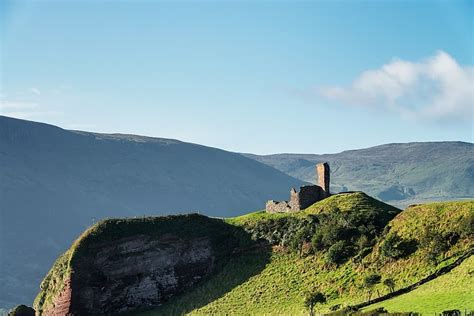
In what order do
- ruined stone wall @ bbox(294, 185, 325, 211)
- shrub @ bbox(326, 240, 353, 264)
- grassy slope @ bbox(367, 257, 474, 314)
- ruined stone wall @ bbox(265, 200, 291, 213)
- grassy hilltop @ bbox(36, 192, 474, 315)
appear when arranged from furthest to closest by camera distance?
ruined stone wall @ bbox(265, 200, 291, 213)
ruined stone wall @ bbox(294, 185, 325, 211)
shrub @ bbox(326, 240, 353, 264)
grassy hilltop @ bbox(36, 192, 474, 315)
grassy slope @ bbox(367, 257, 474, 314)

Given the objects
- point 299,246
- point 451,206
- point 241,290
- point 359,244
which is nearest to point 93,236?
point 241,290

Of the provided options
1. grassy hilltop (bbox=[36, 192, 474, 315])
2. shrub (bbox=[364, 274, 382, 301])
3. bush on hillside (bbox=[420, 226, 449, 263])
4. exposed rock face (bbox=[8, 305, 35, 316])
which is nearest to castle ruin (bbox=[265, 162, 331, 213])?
grassy hilltop (bbox=[36, 192, 474, 315])

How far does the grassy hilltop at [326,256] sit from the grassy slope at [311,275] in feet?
0.52

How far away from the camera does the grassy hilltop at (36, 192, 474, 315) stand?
268 feet

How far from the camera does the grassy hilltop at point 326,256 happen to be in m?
81.8

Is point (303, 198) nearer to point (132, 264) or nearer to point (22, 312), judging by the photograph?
point (132, 264)

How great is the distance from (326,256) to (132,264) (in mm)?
29637

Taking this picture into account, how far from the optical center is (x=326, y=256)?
95.3 meters

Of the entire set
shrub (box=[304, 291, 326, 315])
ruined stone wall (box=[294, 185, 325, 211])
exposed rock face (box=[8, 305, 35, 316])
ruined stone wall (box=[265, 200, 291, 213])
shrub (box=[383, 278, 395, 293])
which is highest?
ruined stone wall (box=[294, 185, 325, 211])

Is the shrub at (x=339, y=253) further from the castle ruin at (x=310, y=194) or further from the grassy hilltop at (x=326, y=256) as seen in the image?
the castle ruin at (x=310, y=194)

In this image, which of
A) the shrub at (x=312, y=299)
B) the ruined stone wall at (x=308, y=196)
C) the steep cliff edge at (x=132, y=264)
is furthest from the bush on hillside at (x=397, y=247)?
the steep cliff edge at (x=132, y=264)

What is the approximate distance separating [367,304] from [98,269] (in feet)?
140

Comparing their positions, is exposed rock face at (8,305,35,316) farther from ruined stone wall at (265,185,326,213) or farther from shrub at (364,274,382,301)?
shrub at (364,274,382,301)

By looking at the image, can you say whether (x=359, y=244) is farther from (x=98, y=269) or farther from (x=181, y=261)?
(x=98, y=269)
